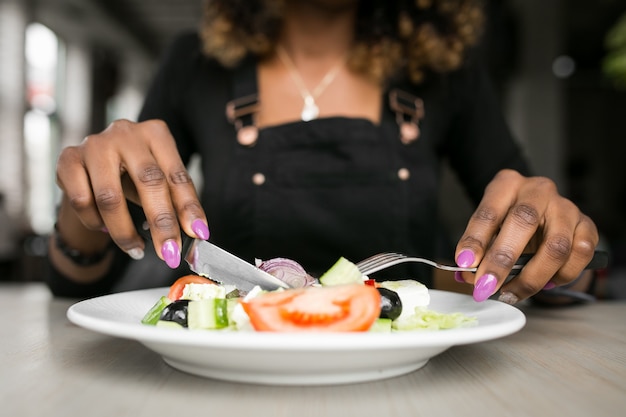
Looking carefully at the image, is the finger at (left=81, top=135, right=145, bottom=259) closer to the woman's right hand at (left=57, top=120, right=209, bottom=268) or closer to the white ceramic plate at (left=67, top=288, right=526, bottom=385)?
the woman's right hand at (left=57, top=120, right=209, bottom=268)

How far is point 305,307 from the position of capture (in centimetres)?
54

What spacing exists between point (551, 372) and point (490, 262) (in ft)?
0.50

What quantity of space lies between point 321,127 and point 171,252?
2.27 ft

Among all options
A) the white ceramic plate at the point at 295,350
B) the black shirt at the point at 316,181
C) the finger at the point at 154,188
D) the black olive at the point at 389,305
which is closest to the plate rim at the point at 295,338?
the white ceramic plate at the point at 295,350

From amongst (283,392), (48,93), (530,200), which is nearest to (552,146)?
(530,200)

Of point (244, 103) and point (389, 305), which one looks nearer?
point (389, 305)

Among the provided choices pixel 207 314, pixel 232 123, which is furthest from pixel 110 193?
pixel 232 123

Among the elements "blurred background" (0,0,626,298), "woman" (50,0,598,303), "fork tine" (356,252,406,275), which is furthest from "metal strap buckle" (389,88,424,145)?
"blurred background" (0,0,626,298)

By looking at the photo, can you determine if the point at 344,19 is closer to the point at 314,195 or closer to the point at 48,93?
the point at 314,195

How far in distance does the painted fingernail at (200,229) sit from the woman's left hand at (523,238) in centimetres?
32

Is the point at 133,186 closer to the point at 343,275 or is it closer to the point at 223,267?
the point at 223,267

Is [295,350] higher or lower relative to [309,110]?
lower

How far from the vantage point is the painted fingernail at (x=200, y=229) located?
735mm

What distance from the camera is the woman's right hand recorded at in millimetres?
745
